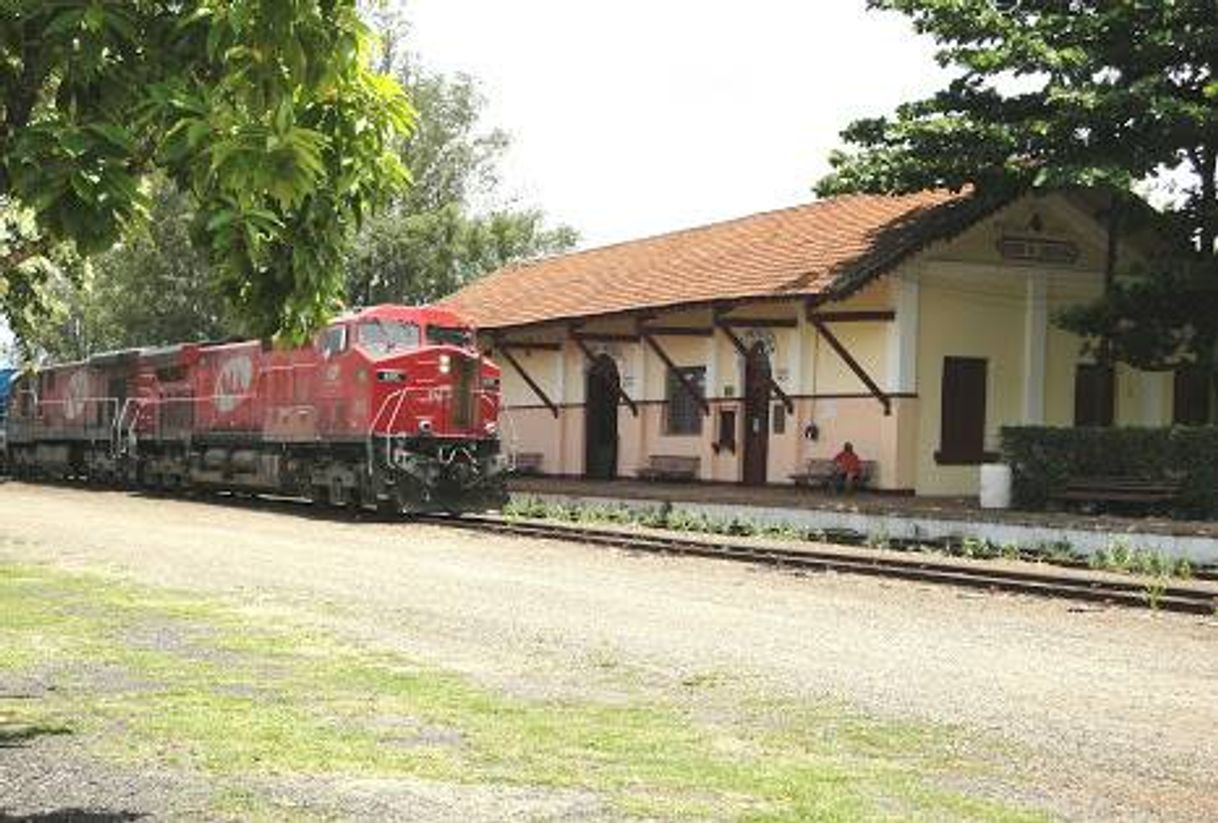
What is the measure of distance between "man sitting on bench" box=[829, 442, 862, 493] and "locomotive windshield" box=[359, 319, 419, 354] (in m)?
7.76

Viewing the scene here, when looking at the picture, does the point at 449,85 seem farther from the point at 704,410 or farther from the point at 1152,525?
the point at 1152,525

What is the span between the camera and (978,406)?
27875 mm

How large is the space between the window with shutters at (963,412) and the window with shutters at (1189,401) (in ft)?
15.2

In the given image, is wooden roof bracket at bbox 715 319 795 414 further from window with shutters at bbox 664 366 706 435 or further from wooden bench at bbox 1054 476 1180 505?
wooden bench at bbox 1054 476 1180 505

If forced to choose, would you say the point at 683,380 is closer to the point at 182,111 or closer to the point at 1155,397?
the point at 1155,397

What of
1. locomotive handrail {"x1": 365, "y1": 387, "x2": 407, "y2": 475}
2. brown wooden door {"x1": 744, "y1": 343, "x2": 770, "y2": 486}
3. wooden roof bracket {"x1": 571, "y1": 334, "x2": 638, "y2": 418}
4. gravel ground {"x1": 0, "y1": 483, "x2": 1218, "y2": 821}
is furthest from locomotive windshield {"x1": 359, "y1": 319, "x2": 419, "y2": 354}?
wooden roof bracket {"x1": 571, "y1": 334, "x2": 638, "y2": 418}

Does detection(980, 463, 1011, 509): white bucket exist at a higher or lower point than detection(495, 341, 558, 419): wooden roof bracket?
lower

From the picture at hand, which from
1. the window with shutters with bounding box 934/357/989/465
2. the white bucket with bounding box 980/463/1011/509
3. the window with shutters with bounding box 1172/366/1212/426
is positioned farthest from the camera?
the window with shutters with bounding box 1172/366/1212/426

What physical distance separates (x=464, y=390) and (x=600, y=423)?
1039 centimetres

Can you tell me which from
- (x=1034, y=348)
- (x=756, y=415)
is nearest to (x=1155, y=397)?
(x=1034, y=348)

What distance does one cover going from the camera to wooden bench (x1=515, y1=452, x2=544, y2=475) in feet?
122

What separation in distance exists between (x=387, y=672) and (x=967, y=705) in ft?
11.8

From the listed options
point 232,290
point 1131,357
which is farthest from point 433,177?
point 232,290

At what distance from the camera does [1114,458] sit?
2289cm
